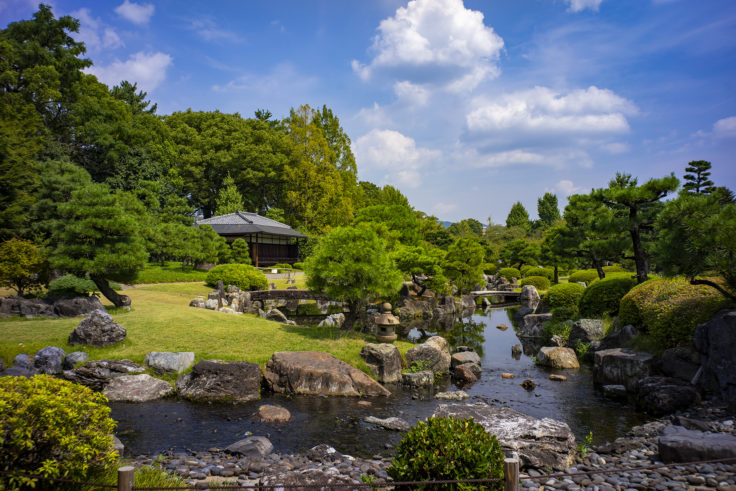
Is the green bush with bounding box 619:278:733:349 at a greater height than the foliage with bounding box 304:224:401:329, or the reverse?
the foliage with bounding box 304:224:401:329

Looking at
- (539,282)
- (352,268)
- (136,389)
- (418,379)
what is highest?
(352,268)

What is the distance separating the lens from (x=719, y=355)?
27.7 ft

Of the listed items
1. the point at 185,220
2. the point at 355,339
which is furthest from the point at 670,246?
the point at 185,220

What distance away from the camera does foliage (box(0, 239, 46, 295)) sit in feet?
46.6

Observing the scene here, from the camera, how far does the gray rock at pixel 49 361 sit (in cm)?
966

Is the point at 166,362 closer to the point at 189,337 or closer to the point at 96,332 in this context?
the point at 189,337

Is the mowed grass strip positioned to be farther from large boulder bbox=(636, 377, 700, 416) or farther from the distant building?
the distant building

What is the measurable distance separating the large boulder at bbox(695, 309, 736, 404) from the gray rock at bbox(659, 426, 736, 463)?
313 centimetres

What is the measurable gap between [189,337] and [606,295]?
16.0 m

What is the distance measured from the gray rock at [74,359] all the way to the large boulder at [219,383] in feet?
8.66

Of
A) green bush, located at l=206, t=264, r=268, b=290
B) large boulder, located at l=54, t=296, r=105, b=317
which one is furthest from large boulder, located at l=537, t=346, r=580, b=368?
green bush, located at l=206, t=264, r=268, b=290

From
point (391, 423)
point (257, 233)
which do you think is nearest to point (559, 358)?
point (391, 423)

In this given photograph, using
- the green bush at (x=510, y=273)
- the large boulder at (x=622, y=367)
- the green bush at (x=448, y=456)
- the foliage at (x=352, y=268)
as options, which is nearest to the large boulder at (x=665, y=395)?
the large boulder at (x=622, y=367)

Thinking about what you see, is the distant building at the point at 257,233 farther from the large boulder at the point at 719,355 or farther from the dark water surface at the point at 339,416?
the large boulder at the point at 719,355
